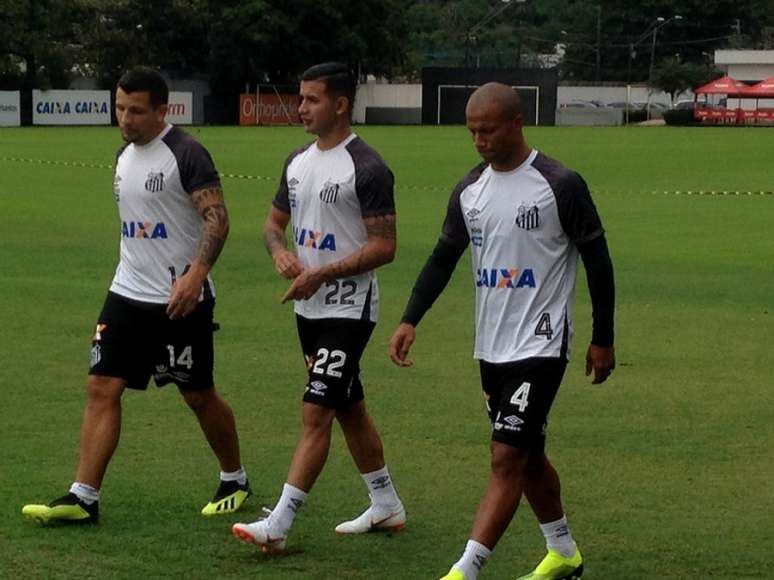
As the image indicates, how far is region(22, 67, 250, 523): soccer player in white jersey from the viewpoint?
7715 mm

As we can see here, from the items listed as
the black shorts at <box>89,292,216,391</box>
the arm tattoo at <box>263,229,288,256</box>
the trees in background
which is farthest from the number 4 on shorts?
the trees in background

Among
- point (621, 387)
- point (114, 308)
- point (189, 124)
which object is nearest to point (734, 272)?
point (621, 387)

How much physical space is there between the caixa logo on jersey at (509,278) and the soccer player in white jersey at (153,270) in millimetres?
1536

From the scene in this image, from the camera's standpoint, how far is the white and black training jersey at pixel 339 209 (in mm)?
7395

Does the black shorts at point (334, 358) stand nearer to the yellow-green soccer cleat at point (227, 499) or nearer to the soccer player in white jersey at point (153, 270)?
the soccer player in white jersey at point (153, 270)

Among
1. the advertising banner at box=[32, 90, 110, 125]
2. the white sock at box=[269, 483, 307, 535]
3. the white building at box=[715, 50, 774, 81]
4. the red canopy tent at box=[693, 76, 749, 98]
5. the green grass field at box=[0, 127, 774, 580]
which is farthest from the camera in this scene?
the white building at box=[715, 50, 774, 81]

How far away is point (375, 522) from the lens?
7.64 m

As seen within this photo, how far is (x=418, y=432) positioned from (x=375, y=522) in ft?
7.59

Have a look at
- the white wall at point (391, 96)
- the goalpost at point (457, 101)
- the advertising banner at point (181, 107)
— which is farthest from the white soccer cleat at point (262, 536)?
the white wall at point (391, 96)

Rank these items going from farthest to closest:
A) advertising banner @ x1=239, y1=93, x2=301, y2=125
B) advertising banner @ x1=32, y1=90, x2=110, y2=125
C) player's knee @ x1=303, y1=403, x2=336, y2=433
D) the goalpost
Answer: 1. the goalpost
2. advertising banner @ x1=239, y1=93, x2=301, y2=125
3. advertising banner @ x1=32, y1=90, x2=110, y2=125
4. player's knee @ x1=303, y1=403, x2=336, y2=433

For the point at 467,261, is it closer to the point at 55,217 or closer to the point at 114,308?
the point at 55,217

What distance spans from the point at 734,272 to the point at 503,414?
41.7 ft

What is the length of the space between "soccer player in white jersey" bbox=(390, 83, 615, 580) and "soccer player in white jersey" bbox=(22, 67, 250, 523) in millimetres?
1566

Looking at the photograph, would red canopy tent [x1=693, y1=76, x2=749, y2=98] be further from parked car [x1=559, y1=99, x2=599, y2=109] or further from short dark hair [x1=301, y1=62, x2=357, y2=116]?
short dark hair [x1=301, y1=62, x2=357, y2=116]
